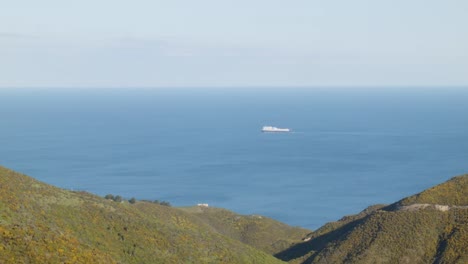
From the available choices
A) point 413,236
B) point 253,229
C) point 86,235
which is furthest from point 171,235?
point 253,229

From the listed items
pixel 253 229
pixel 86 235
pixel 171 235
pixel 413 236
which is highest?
pixel 86 235

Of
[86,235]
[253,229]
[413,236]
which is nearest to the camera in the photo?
[86,235]

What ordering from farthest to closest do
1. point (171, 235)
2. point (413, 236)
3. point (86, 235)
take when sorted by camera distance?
point (413, 236) < point (171, 235) < point (86, 235)

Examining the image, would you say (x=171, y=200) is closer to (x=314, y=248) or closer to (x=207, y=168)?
(x=207, y=168)

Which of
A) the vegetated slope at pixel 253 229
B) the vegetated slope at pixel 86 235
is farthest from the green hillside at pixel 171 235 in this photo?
the vegetated slope at pixel 253 229

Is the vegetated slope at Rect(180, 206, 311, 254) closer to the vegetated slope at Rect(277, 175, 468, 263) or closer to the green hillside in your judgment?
the green hillside

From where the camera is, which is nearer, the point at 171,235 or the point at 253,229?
the point at 171,235

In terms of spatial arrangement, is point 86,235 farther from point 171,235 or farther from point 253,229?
point 253,229
